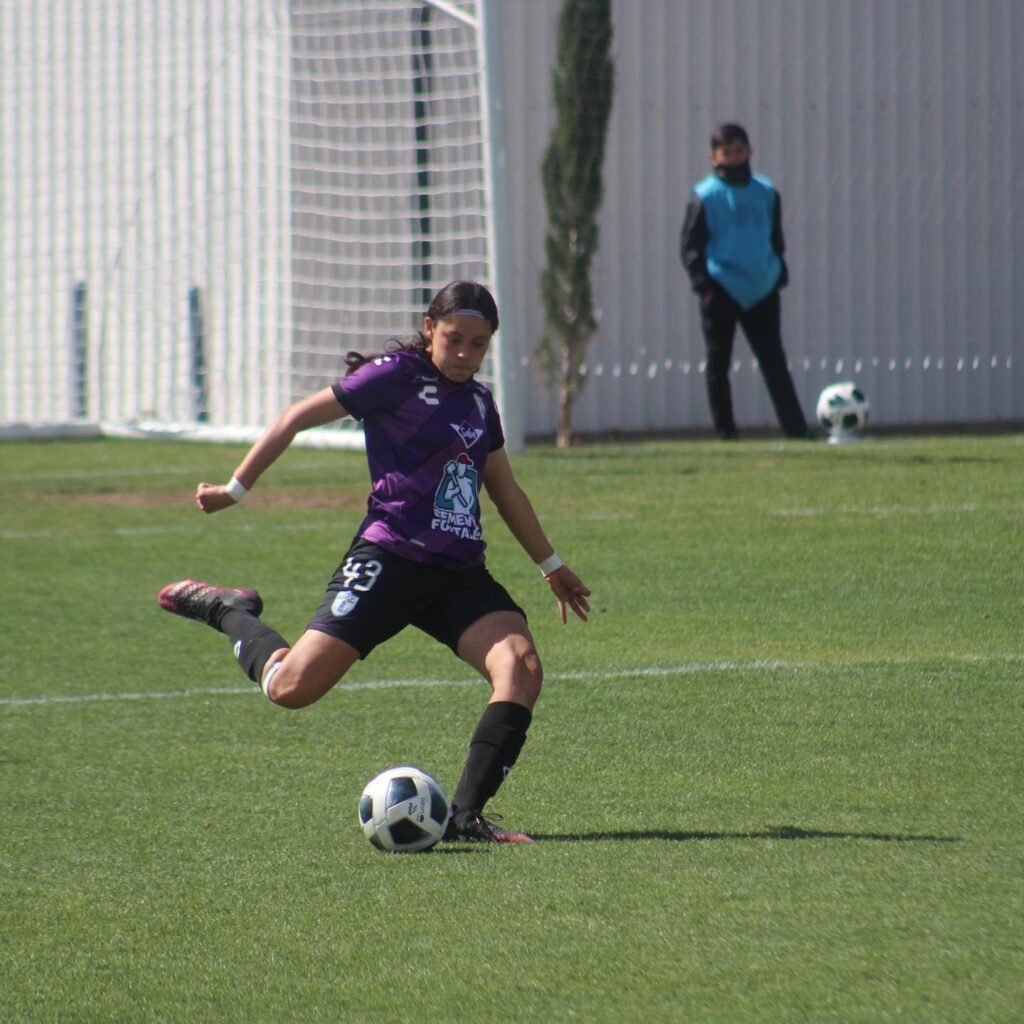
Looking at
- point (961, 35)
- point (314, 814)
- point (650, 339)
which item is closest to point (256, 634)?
point (314, 814)

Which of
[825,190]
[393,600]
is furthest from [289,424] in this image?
[825,190]

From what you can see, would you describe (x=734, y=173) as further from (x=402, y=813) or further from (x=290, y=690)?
(x=402, y=813)

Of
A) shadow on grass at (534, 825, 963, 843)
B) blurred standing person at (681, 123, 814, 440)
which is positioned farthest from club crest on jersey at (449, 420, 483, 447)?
blurred standing person at (681, 123, 814, 440)

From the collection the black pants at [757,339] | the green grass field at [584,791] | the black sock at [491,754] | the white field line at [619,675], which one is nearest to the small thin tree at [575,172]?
the black pants at [757,339]

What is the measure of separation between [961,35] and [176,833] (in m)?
16.4

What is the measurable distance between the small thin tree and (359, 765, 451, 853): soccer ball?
455 inches

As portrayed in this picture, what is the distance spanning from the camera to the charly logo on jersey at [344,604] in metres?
5.37

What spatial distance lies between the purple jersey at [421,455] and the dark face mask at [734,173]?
31.1 feet

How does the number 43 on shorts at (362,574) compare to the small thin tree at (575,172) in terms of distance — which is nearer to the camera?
the number 43 on shorts at (362,574)

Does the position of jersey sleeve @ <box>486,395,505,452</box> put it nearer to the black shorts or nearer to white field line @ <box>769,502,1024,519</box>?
the black shorts

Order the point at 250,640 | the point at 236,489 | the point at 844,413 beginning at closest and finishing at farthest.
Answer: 1. the point at 236,489
2. the point at 250,640
3. the point at 844,413

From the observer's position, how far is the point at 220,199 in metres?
18.1

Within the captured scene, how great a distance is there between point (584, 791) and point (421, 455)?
3.56 feet

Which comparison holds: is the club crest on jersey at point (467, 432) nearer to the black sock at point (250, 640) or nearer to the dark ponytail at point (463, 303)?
the dark ponytail at point (463, 303)
